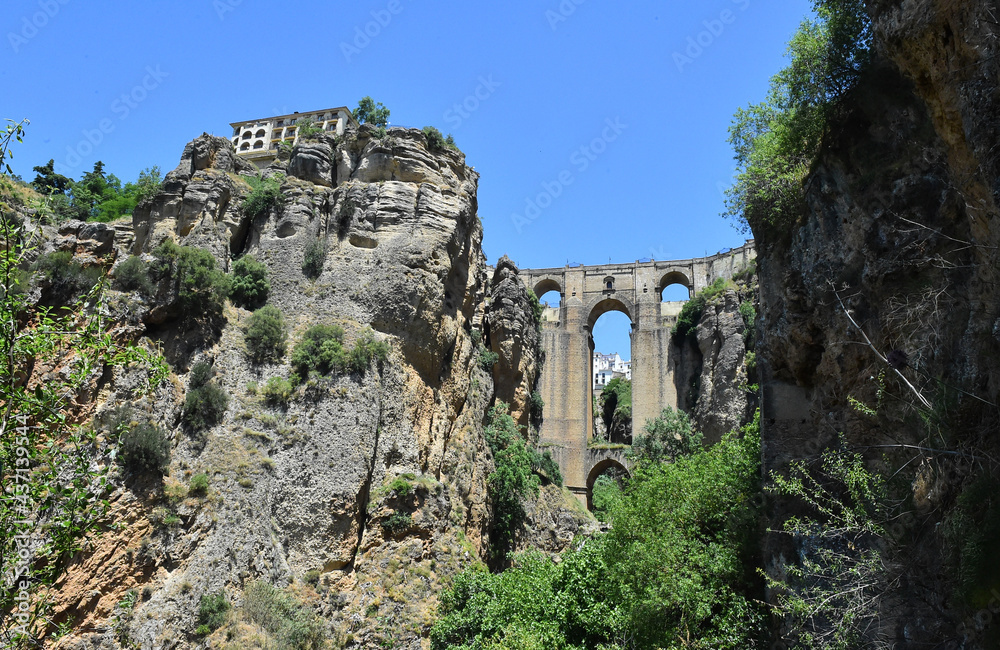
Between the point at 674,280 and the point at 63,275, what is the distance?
47186 mm

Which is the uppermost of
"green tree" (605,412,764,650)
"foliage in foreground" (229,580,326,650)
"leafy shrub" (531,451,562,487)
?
"leafy shrub" (531,451,562,487)

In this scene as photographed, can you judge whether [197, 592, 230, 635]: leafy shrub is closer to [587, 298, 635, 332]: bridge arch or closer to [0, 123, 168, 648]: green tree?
[0, 123, 168, 648]: green tree

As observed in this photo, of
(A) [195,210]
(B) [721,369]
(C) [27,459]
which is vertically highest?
(A) [195,210]

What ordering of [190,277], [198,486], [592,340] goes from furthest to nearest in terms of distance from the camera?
[592,340], [190,277], [198,486]

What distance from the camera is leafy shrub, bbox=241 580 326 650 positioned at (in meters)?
18.9

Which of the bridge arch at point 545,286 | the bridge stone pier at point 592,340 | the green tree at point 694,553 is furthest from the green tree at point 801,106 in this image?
the bridge arch at point 545,286

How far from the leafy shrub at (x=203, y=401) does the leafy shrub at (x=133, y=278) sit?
2.92m

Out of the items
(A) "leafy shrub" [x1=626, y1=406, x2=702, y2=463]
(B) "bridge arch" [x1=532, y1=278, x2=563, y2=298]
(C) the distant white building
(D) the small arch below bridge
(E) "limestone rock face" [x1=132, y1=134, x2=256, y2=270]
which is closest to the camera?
(E) "limestone rock face" [x1=132, y1=134, x2=256, y2=270]

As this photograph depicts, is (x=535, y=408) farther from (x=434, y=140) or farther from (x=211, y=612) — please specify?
(x=211, y=612)

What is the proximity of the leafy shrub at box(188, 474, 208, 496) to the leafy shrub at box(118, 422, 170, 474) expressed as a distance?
87cm

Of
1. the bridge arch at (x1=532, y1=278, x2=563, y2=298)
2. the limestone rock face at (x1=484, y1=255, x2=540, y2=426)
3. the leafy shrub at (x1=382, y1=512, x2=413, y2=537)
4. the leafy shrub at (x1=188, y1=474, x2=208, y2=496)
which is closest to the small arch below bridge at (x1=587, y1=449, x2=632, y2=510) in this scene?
the limestone rock face at (x1=484, y1=255, x2=540, y2=426)

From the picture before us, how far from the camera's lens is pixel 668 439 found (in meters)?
44.0

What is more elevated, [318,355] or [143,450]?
[318,355]

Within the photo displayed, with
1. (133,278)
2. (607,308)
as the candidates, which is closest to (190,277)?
(133,278)
